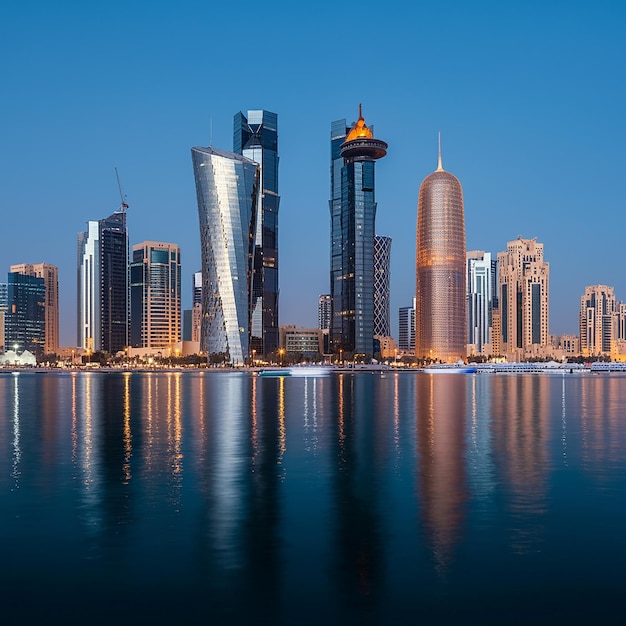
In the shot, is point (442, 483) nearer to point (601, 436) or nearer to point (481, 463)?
point (481, 463)

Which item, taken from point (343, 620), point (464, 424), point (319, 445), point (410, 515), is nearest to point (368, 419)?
point (464, 424)

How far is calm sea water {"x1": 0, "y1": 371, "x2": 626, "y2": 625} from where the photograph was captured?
1995 cm

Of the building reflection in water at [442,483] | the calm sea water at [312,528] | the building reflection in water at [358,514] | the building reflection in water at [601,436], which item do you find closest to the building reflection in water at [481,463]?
the calm sea water at [312,528]

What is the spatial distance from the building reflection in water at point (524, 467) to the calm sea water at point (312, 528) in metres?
0.18

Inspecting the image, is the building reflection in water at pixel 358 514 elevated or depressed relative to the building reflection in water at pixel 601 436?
elevated

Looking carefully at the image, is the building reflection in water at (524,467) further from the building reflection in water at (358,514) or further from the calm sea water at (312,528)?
the building reflection in water at (358,514)

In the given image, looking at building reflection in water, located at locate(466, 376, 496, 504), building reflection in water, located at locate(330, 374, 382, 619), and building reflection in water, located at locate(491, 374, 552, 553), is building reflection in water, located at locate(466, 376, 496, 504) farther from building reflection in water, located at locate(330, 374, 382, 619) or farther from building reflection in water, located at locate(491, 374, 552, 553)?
building reflection in water, located at locate(330, 374, 382, 619)

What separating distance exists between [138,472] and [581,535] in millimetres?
24090

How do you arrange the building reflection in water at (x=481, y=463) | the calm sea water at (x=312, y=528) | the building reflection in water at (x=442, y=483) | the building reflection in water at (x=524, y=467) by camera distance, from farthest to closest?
1. the building reflection in water at (x=481, y=463)
2. the building reflection in water at (x=524, y=467)
3. the building reflection in water at (x=442, y=483)
4. the calm sea water at (x=312, y=528)

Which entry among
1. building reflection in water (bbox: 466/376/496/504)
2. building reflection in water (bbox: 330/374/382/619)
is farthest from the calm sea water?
building reflection in water (bbox: 466/376/496/504)

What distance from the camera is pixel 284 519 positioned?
97.5ft

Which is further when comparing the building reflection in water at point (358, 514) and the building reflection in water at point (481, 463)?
the building reflection in water at point (481, 463)

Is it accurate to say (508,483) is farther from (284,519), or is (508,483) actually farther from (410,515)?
(284,519)

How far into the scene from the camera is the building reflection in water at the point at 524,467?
28.1 meters
